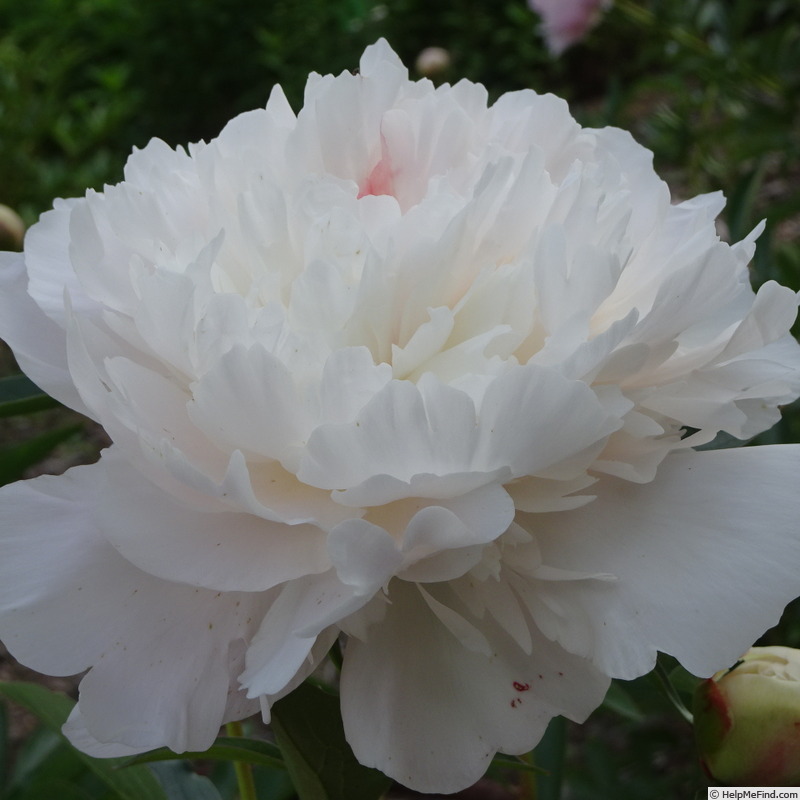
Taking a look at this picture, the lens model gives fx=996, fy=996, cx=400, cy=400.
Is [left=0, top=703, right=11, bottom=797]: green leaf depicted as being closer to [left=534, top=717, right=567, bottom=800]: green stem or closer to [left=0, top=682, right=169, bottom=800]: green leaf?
[left=0, top=682, right=169, bottom=800]: green leaf

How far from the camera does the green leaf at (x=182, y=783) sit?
55 centimetres

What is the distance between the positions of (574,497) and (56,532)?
20 cm

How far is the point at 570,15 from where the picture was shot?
155cm

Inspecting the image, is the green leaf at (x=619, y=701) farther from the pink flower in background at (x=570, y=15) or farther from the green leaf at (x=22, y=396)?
the pink flower in background at (x=570, y=15)

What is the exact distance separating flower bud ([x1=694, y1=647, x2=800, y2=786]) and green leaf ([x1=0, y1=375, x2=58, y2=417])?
0.39 meters

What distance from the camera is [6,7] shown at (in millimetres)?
3510

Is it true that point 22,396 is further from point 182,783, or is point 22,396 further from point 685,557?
point 685,557

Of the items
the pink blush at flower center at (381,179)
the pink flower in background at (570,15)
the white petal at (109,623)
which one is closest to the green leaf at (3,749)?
the white petal at (109,623)

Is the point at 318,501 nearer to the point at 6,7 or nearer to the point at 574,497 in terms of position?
the point at 574,497

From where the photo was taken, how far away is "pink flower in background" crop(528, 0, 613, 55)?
5.08 ft

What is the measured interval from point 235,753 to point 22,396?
0.25m

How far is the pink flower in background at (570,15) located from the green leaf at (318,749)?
137 cm

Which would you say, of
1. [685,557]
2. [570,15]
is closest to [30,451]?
[685,557]

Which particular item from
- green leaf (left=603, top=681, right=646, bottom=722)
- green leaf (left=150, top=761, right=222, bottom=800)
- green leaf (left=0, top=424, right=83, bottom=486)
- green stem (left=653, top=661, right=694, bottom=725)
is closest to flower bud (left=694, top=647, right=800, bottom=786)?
green stem (left=653, top=661, right=694, bottom=725)
